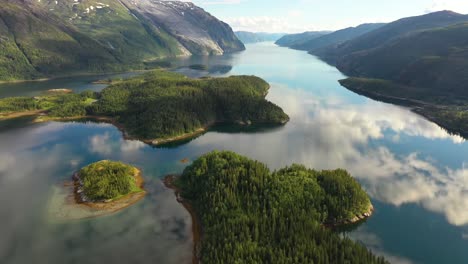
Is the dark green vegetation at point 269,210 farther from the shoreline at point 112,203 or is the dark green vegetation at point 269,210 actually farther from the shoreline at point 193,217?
the shoreline at point 112,203

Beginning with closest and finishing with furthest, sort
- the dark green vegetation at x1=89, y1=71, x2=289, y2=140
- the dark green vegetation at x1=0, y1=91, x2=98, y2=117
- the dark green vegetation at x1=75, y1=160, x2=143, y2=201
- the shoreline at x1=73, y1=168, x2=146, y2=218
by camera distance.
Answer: the shoreline at x1=73, y1=168, x2=146, y2=218 → the dark green vegetation at x1=75, y1=160, x2=143, y2=201 → the dark green vegetation at x1=89, y1=71, x2=289, y2=140 → the dark green vegetation at x1=0, y1=91, x2=98, y2=117

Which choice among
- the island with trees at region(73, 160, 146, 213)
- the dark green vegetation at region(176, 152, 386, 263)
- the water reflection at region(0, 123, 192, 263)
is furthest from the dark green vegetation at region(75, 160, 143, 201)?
the dark green vegetation at region(176, 152, 386, 263)

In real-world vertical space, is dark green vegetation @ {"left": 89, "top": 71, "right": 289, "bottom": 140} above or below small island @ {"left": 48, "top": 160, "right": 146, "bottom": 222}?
above

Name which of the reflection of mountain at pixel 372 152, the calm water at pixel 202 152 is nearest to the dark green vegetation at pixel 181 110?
the calm water at pixel 202 152

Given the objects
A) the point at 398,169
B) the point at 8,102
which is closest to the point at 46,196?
the point at 398,169

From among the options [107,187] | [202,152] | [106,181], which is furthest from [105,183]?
[202,152]

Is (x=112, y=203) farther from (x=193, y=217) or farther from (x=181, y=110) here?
(x=181, y=110)

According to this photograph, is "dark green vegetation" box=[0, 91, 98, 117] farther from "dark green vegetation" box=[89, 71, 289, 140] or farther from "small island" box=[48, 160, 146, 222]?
A: "small island" box=[48, 160, 146, 222]
